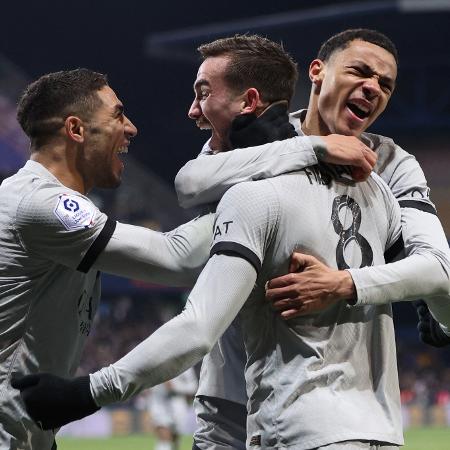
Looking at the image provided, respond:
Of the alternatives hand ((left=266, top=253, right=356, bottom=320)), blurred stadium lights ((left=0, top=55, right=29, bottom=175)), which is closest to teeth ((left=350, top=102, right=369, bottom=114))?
hand ((left=266, top=253, right=356, bottom=320))

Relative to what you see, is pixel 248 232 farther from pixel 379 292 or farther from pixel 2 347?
pixel 2 347

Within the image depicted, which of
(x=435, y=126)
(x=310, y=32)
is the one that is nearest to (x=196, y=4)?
(x=310, y=32)

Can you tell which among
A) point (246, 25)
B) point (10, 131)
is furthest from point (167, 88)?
point (10, 131)

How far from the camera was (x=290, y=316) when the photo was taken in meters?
2.64

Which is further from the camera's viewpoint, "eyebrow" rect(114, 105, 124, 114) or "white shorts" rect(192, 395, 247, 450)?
"eyebrow" rect(114, 105, 124, 114)

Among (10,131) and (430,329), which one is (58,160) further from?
(10,131)

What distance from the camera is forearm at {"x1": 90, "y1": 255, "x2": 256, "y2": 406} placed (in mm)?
2488

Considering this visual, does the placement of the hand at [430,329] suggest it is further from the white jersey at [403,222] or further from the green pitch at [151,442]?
the green pitch at [151,442]

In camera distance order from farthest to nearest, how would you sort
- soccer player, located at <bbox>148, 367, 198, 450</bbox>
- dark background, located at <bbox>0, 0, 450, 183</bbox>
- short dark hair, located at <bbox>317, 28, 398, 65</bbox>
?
dark background, located at <bbox>0, 0, 450, 183</bbox>
soccer player, located at <bbox>148, 367, 198, 450</bbox>
short dark hair, located at <bbox>317, 28, 398, 65</bbox>

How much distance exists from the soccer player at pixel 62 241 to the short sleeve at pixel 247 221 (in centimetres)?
30

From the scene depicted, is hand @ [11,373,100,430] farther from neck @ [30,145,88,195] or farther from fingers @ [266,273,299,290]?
neck @ [30,145,88,195]

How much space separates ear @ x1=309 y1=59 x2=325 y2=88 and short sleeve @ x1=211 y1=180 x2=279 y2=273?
0.83 m

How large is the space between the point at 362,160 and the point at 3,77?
78.0ft

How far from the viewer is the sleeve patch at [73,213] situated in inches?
117
